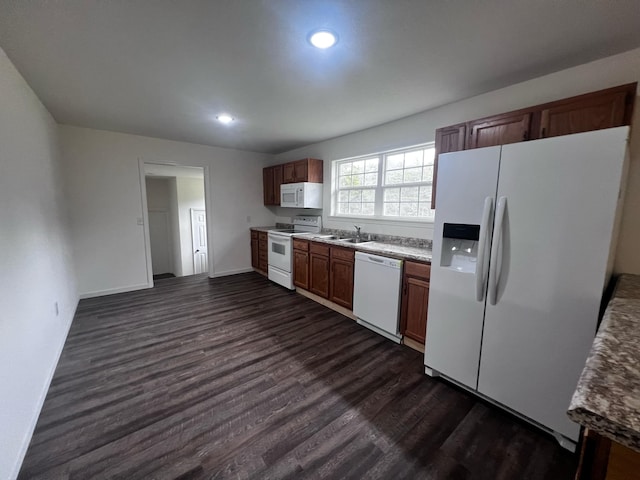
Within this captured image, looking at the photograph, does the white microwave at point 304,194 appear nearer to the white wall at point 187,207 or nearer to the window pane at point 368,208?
the window pane at point 368,208

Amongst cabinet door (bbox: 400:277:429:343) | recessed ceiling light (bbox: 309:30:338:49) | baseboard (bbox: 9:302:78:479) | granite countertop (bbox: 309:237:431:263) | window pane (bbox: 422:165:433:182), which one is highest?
recessed ceiling light (bbox: 309:30:338:49)

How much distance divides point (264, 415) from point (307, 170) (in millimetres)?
3452

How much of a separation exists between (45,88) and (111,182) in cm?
172

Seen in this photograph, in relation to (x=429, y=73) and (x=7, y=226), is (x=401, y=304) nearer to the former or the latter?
(x=429, y=73)

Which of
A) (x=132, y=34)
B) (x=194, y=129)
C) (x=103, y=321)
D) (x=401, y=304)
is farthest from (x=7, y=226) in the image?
(x=401, y=304)

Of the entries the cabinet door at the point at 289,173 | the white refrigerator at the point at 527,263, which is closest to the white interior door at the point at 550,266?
the white refrigerator at the point at 527,263

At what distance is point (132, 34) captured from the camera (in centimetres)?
161

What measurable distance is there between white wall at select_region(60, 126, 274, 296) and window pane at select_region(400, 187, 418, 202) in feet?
11.2

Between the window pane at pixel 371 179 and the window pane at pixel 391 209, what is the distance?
0.37m

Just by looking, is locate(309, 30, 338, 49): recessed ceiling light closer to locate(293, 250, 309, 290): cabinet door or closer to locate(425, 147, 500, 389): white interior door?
locate(425, 147, 500, 389): white interior door

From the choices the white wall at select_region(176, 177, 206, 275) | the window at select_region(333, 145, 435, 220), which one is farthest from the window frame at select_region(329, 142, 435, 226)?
the white wall at select_region(176, 177, 206, 275)

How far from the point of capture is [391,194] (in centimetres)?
340

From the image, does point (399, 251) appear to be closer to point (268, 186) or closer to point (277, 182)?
point (277, 182)

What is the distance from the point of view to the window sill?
2968mm
